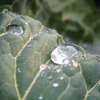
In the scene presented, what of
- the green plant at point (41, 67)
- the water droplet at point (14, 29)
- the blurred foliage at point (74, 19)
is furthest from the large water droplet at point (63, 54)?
the blurred foliage at point (74, 19)

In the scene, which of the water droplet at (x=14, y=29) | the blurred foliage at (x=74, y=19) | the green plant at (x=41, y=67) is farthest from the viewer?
the blurred foliage at (x=74, y=19)

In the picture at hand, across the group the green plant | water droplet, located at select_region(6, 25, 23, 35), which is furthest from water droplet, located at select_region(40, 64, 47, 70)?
water droplet, located at select_region(6, 25, 23, 35)

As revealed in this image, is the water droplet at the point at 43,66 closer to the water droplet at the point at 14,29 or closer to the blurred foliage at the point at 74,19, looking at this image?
the water droplet at the point at 14,29

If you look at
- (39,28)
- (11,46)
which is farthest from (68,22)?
(11,46)

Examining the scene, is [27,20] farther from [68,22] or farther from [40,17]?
[68,22]

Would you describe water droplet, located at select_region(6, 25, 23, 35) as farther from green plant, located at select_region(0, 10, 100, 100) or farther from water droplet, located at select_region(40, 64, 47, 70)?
water droplet, located at select_region(40, 64, 47, 70)

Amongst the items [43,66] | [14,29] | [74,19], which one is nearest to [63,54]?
[43,66]
